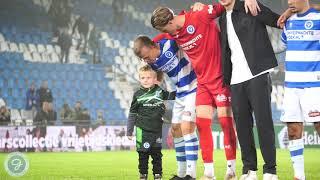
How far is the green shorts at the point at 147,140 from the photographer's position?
5.89 metres

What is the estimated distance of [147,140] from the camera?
5910 millimetres

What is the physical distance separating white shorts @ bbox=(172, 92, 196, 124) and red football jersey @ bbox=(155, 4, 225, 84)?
0.33 m

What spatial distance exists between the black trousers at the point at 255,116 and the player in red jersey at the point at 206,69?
0.94 feet

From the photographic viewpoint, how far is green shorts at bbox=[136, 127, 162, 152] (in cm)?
589

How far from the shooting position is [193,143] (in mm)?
5711

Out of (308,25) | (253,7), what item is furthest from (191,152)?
(308,25)

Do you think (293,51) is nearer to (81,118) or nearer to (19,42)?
(81,118)

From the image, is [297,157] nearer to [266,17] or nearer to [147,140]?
[266,17]

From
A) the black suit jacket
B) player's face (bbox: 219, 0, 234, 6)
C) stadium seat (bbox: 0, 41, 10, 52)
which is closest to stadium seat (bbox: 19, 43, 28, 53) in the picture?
stadium seat (bbox: 0, 41, 10, 52)

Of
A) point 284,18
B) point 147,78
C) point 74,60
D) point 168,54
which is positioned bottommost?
point 147,78

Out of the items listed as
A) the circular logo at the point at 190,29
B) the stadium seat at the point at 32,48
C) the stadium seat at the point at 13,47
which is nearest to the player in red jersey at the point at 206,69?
the circular logo at the point at 190,29

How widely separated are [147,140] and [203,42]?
1.21 metres

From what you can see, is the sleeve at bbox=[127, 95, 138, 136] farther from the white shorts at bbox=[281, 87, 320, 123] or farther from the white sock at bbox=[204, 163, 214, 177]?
the white shorts at bbox=[281, 87, 320, 123]

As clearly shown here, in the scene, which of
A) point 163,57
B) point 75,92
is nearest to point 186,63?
point 163,57
